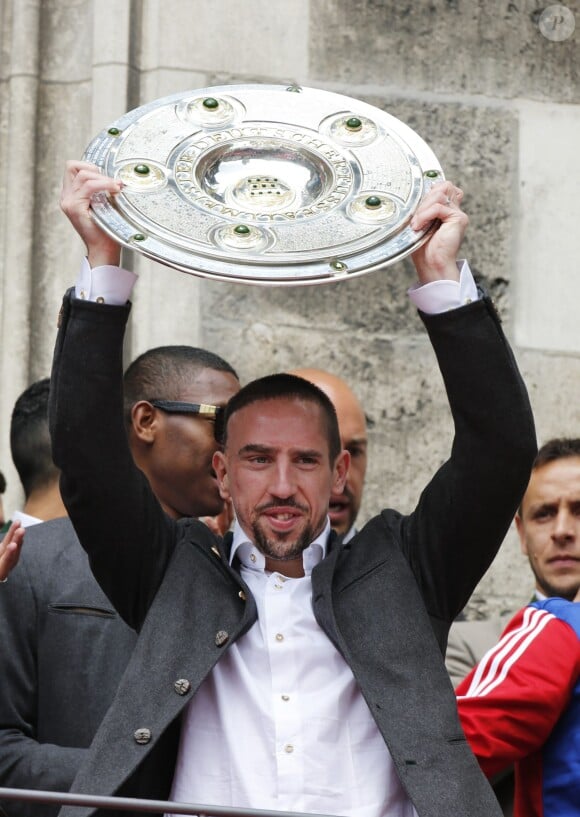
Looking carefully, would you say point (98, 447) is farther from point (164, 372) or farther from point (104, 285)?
point (164, 372)

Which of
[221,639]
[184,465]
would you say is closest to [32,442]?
[184,465]

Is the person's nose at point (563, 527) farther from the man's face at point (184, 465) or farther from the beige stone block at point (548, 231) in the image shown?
the beige stone block at point (548, 231)

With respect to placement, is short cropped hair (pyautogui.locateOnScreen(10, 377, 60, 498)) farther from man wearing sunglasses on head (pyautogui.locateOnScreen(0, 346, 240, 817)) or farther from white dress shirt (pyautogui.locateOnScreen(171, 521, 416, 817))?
white dress shirt (pyautogui.locateOnScreen(171, 521, 416, 817))

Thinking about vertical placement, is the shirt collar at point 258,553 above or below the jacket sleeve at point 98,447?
below

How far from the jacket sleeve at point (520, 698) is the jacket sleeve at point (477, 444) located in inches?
14.5

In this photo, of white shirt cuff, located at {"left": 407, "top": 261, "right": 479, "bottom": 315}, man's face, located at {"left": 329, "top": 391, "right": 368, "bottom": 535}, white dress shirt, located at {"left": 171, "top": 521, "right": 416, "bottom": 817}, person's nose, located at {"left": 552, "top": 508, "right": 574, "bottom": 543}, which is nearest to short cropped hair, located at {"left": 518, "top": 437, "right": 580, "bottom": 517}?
person's nose, located at {"left": 552, "top": 508, "right": 574, "bottom": 543}

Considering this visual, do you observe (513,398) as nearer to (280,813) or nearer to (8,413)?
(280,813)

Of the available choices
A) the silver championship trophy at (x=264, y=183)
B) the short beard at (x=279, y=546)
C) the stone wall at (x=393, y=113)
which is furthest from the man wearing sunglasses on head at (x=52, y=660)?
the stone wall at (x=393, y=113)

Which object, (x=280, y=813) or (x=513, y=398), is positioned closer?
(x=280, y=813)

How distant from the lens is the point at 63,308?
3.47 metres

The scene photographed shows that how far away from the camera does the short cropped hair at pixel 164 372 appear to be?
4.61 metres

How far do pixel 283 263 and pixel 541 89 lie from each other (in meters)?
2.77

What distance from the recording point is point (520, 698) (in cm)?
372

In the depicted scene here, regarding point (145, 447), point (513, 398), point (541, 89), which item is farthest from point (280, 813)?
point (541, 89)
